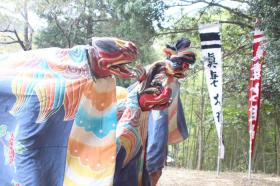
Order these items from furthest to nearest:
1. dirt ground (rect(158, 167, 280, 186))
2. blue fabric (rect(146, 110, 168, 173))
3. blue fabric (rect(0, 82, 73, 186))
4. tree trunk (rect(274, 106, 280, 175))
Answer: tree trunk (rect(274, 106, 280, 175))
dirt ground (rect(158, 167, 280, 186))
blue fabric (rect(146, 110, 168, 173))
blue fabric (rect(0, 82, 73, 186))

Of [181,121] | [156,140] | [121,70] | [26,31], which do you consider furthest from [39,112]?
[26,31]

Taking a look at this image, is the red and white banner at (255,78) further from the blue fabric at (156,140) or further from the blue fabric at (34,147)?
the blue fabric at (34,147)

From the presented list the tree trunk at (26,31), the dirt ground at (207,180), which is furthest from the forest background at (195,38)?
the dirt ground at (207,180)

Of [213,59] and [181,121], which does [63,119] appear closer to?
[181,121]

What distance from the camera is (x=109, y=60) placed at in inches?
74.6

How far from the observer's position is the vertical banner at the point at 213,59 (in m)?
6.33

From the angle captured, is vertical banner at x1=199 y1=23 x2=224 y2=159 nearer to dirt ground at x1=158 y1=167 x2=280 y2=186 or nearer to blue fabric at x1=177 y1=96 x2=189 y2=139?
dirt ground at x1=158 y1=167 x2=280 y2=186

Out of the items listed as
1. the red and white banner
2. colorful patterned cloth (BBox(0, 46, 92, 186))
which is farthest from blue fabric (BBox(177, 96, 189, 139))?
the red and white banner

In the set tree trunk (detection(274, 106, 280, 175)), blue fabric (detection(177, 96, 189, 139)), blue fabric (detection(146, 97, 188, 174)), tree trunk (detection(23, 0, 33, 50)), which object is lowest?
blue fabric (detection(146, 97, 188, 174))

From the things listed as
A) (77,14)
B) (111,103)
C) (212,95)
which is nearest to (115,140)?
(111,103)

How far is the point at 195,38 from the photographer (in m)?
8.07

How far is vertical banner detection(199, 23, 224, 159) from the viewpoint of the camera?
6.33 metres

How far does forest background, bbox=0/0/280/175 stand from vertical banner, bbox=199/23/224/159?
299 mm

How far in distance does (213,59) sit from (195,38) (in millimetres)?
1731
